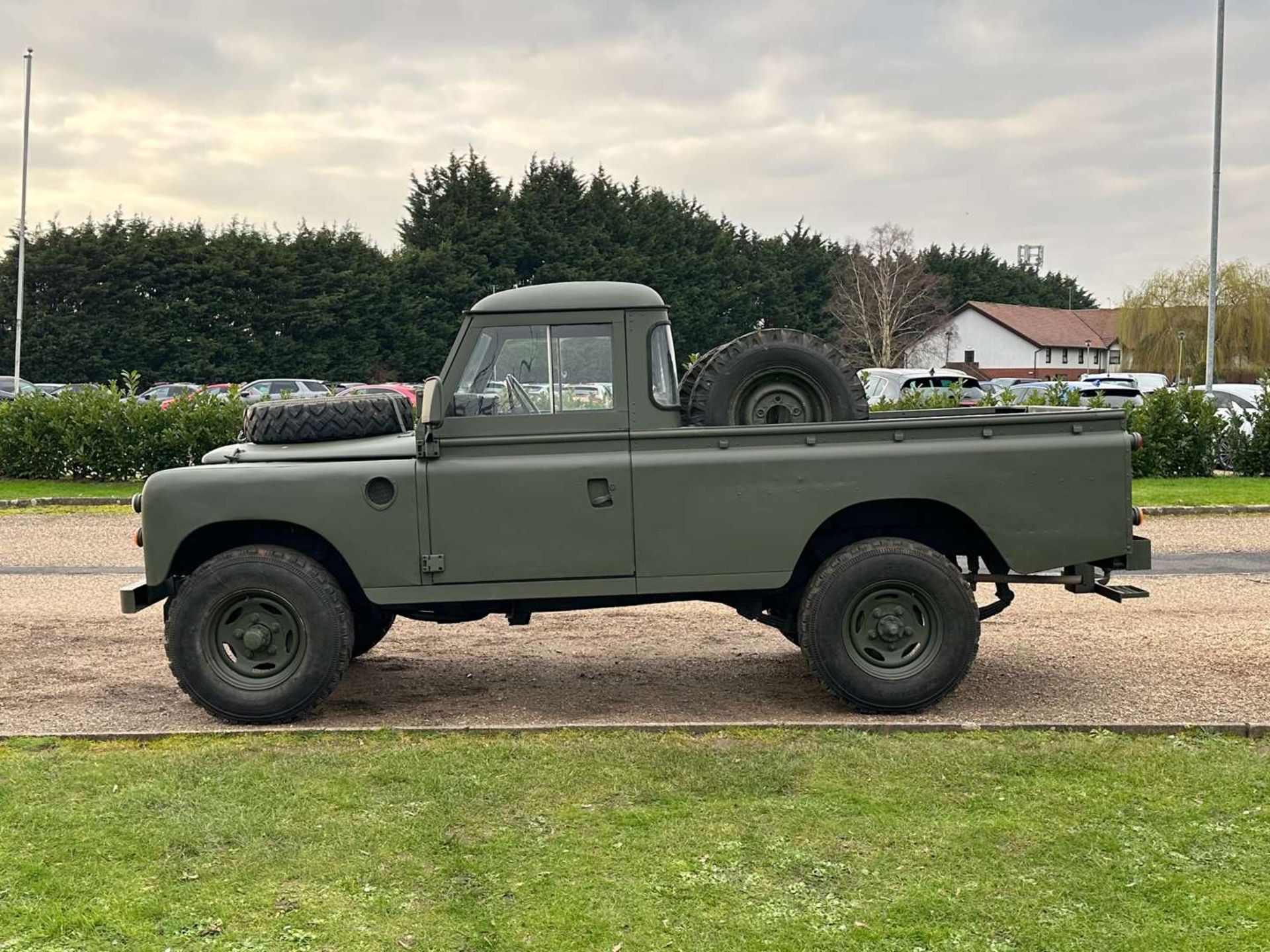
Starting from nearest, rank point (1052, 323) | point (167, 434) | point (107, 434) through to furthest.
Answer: point (167, 434) < point (107, 434) < point (1052, 323)

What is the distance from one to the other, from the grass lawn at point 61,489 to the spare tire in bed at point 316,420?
12696mm

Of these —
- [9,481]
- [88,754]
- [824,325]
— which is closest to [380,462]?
[88,754]

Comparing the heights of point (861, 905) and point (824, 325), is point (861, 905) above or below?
below

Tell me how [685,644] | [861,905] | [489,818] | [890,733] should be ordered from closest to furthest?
[861,905] → [489,818] → [890,733] → [685,644]

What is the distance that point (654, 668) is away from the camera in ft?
27.5

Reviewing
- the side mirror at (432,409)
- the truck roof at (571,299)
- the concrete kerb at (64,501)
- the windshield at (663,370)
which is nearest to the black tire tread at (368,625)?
the side mirror at (432,409)

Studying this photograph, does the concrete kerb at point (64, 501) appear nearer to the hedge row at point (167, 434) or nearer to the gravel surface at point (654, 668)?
the hedge row at point (167, 434)

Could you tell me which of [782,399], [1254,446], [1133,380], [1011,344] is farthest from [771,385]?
[1011,344]

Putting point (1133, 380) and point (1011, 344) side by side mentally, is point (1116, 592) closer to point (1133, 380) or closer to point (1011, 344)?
point (1133, 380)

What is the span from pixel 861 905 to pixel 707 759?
1693 mm

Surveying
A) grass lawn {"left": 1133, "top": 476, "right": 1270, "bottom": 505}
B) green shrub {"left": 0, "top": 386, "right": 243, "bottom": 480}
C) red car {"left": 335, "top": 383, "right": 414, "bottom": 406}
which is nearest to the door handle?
red car {"left": 335, "top": 383, "right": 414, "bottom": 406}

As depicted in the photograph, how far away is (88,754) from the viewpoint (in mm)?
6297

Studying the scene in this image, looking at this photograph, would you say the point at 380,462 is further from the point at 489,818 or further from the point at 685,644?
the point at 685,644

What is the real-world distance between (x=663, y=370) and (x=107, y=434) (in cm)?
1621
